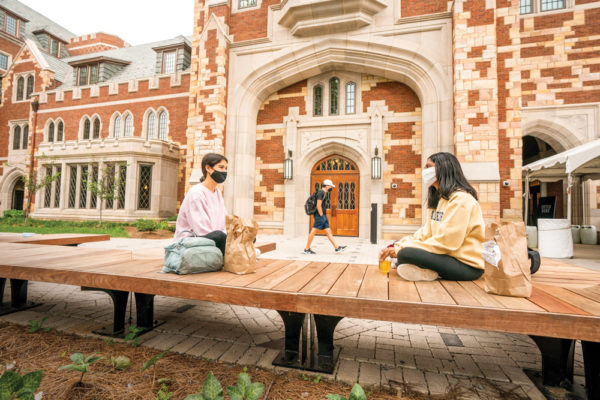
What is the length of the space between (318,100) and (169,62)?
11.7 metres

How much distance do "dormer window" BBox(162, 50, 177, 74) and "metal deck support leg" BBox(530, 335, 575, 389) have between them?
2051cm

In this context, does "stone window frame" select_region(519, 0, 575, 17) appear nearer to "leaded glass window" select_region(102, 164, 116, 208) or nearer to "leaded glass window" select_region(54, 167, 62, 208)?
"leaded glass window" select_region(102, 164, 116, 208)

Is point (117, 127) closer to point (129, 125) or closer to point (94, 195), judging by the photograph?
point (129, 125)

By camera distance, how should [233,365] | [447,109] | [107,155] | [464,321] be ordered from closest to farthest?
[464,321] < [233,365] < [447,109] < [107,155]

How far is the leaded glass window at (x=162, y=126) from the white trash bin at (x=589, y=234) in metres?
19.4

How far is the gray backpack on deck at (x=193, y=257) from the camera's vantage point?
200 cm

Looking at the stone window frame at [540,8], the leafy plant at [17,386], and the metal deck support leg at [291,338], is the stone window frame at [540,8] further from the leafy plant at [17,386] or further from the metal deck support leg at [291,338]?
the leafy plant at [17,386]

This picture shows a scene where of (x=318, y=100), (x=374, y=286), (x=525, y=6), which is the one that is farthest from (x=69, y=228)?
(x=525, y=6)

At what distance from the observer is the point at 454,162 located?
210cm

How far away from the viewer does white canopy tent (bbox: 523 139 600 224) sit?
6.37m

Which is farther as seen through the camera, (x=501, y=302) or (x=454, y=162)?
(x=454, y=162)

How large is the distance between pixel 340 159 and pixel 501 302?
413 inches

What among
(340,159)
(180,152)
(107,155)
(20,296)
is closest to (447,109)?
(340,159)

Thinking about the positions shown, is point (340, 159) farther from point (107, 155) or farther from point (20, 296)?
point (107, 155)
